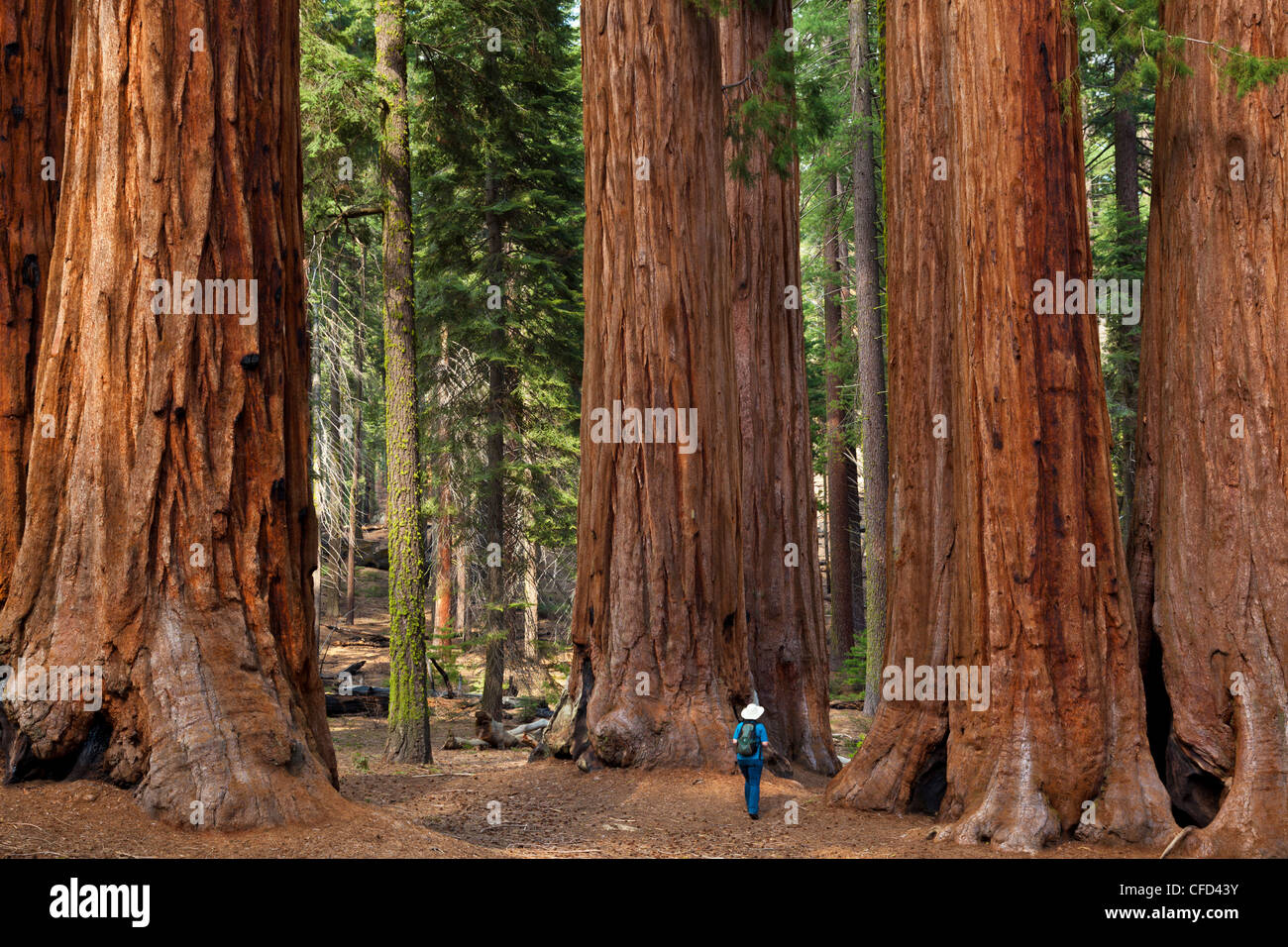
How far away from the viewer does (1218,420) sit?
7.43 meters

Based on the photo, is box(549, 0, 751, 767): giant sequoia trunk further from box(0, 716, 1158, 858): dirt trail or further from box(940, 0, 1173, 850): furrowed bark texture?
box(940, 0, 1173, 850): furrowed bark texture

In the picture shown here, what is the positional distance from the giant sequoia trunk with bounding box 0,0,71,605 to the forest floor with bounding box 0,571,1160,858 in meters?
2.54

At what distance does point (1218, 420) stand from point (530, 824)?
232 inches

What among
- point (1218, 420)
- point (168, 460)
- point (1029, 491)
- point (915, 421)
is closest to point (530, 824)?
point (168, 460)

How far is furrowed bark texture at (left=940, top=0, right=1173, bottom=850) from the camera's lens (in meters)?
6.91

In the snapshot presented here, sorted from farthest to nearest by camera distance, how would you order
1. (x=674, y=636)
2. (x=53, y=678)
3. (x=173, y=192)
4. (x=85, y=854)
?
1. (x=674, y=636)
2. (x=173, y=192)
3. (x=53, y=678)
4. (x=85, y=854)

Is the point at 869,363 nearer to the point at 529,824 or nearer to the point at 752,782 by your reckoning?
the point at 752,782

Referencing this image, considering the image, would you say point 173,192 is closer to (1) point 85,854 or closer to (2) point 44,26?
(2) point 44,26

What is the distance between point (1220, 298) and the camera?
7.49 meters

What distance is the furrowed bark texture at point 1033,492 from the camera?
691cm

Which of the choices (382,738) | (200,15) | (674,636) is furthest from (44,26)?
(382,738)

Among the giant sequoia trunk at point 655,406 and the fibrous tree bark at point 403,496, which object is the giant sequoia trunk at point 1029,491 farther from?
the fibrous tree bark at point 403,496

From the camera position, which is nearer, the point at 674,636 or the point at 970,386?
the point at 970,386

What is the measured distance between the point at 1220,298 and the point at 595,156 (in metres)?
5.71
